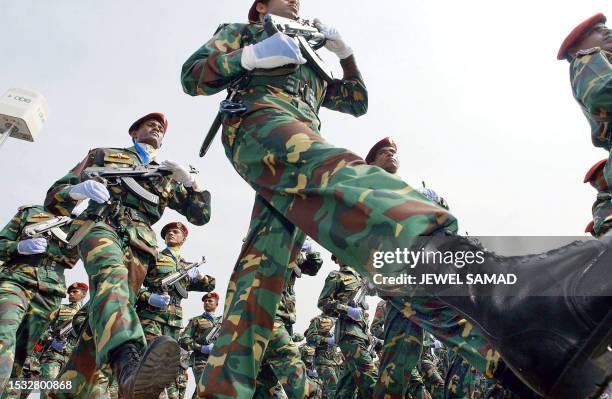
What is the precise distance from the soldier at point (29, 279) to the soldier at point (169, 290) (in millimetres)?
1076

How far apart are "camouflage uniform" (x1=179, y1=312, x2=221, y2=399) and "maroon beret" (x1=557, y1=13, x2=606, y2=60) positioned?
8853mm

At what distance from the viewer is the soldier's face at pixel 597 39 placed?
13.3 ft

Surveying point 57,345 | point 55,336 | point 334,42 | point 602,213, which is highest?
point 334,42

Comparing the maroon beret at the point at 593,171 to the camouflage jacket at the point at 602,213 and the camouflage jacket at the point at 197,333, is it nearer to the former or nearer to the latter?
the camouflage jacket at the point at 602,213

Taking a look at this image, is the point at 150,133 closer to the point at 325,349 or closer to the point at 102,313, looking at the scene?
the point at 102,313

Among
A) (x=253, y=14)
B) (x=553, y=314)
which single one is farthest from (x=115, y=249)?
(x=553, y=314)

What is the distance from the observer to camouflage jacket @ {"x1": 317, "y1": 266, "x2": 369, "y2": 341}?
320 inches

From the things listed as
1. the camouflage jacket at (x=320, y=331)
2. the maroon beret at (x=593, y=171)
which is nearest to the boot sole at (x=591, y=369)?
the maroon beret at (x=593, y=171)

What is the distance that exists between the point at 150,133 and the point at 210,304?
303 inches

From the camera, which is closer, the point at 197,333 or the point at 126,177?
the point at 126,177

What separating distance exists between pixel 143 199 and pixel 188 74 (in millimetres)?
2056

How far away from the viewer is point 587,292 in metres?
1.21

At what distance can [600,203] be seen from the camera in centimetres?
449

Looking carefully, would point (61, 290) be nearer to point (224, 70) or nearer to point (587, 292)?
point (224, 70)
